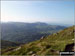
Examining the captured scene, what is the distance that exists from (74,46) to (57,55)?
29.5 ft

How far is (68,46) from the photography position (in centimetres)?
3603

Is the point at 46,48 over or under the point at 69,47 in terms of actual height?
under

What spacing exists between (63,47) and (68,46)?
1.78m

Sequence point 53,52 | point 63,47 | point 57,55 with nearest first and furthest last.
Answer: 1. point 57,55
2. point 53,52
3. point 63,47

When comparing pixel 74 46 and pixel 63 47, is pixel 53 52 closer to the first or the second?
pixel 63 47

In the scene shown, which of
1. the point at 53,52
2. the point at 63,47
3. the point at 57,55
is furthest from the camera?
the point at 63,47

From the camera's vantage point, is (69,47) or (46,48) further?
(46,48)

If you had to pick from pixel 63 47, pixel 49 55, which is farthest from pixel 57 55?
pixel 63 47

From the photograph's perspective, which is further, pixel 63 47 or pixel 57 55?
pixel 63 47

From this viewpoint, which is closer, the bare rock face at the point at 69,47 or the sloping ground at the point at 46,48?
the sloping ground at the point at 46,48

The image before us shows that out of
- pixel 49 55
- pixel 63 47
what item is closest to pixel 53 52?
pixel 49 55

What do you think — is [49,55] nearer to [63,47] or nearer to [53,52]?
[53,52]

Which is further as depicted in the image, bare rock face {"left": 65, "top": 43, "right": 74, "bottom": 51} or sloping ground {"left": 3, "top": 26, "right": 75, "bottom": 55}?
bare rock face {"left": 65, "top": 43, "right": 74, "bottom": 51}

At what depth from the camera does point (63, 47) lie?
1388 inches
